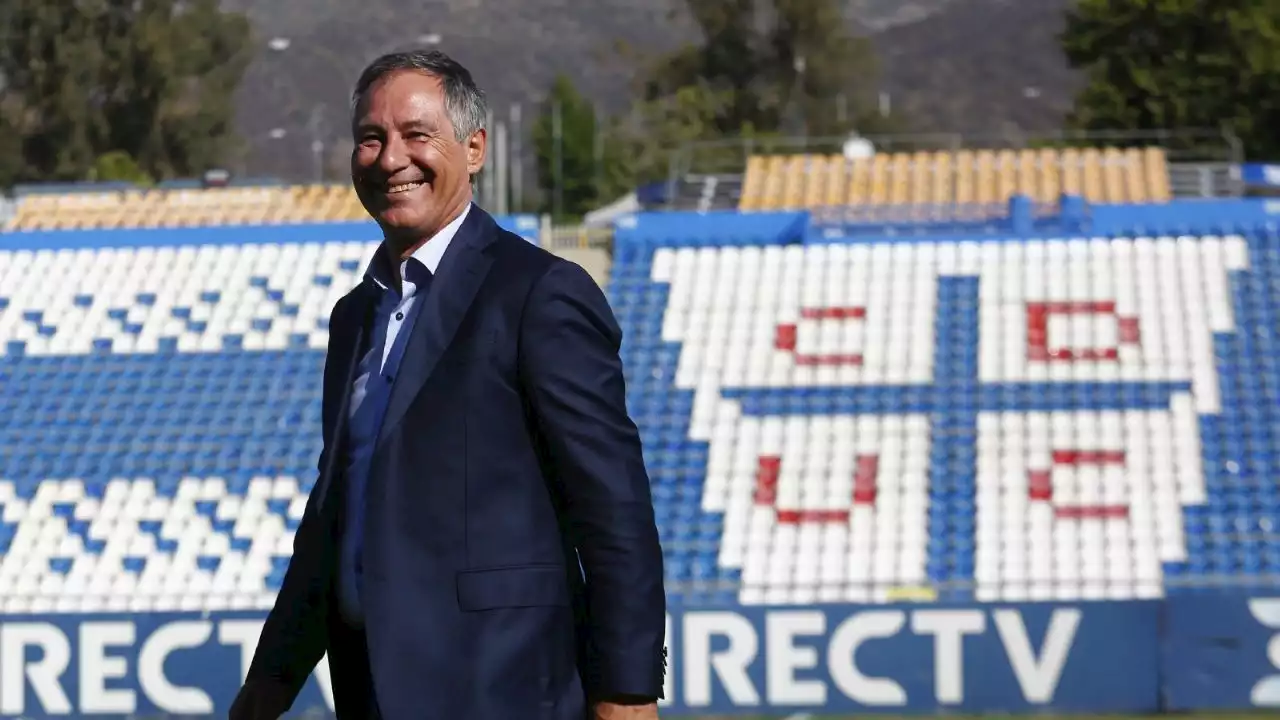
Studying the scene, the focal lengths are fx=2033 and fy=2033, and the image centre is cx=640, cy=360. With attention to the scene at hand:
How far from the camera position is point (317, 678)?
14.8 metres

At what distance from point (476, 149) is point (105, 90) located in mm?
62012

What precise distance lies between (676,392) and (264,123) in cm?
12133

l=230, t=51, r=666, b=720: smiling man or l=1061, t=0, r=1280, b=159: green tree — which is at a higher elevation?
l=230, t=51, r=666, b=720: smiling man

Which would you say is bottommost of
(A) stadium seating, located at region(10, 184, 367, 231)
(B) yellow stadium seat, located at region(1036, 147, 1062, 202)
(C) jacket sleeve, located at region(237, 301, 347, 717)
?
(A) stadium seating, located at region(10, 184, 367, 231)

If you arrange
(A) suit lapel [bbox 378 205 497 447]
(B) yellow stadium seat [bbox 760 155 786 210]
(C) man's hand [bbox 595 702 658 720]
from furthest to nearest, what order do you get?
1. (B) yellow stadium seat [bbox 760 155 786 210]
2. (A) suit lapel [bbox 378 205 497 447]
3. (C) man's hand [bbox 595 702 658 720]

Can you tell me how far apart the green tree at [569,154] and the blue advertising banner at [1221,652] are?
45248 millimetres

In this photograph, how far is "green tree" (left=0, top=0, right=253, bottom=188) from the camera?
196 ft

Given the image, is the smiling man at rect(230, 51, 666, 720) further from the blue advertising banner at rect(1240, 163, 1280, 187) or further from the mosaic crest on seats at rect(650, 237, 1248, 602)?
the blue advertising banner at rect(1240, 163, 1280, 187)

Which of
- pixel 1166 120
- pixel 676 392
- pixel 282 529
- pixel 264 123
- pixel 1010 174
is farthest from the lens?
pixel 264 123

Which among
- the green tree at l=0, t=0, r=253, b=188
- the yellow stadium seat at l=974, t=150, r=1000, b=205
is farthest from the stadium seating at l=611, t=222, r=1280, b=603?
the green tree at l=0, t=0, r=253, b=188

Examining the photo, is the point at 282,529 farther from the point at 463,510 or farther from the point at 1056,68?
the point at 1056,68

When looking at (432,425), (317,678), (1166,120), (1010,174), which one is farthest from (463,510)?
(1166,120)

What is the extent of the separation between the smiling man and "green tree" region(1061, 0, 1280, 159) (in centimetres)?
5021

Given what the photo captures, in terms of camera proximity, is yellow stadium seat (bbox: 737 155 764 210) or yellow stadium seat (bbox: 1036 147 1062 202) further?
yellow stadium seat (bbox: 737 155 764 210)
